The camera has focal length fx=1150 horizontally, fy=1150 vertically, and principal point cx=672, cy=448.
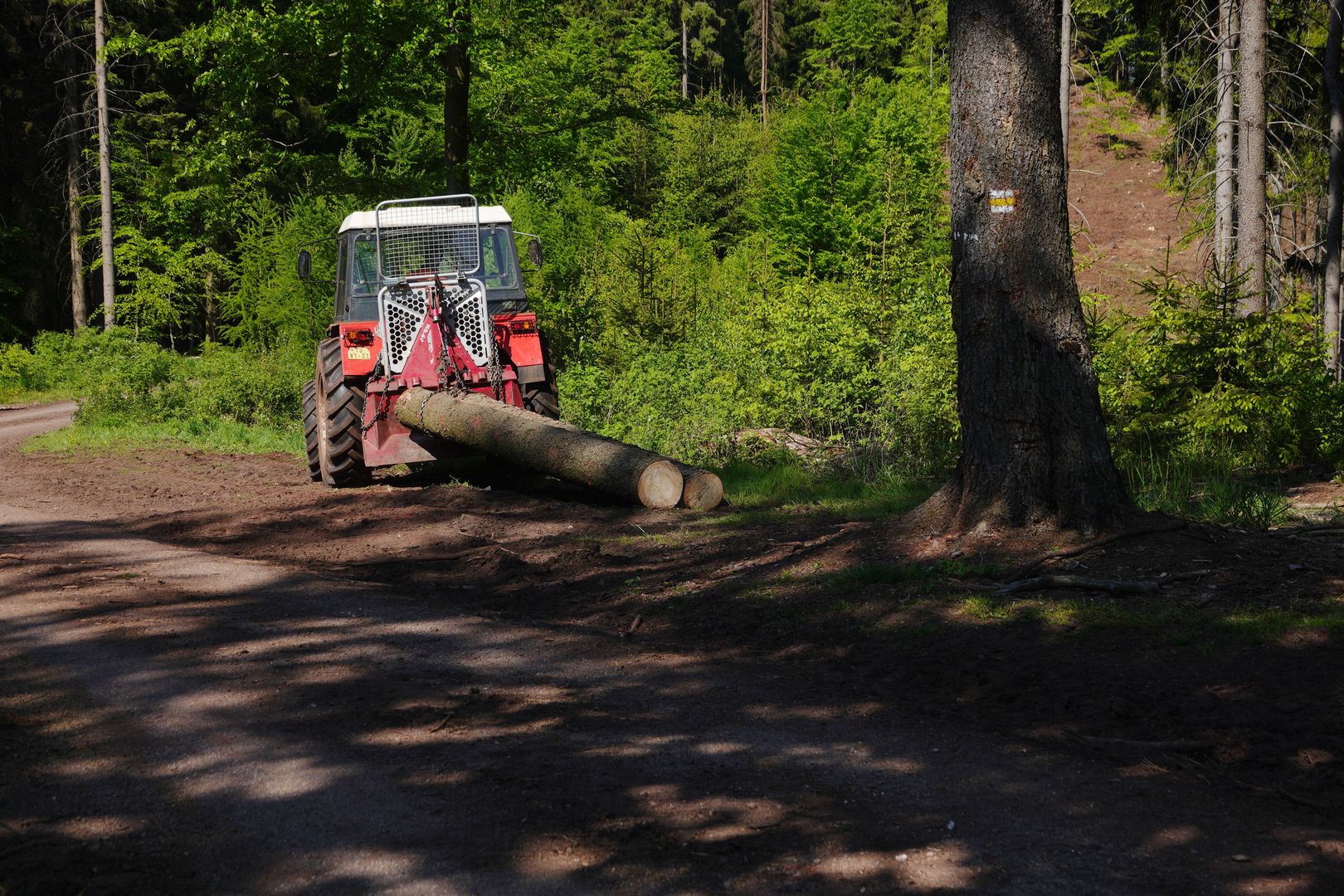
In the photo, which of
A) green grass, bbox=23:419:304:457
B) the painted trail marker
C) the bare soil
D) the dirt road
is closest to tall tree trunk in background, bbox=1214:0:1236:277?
the painted trail marker

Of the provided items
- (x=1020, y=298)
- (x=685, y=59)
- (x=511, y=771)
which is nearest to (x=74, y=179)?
(x=1020, y=298)

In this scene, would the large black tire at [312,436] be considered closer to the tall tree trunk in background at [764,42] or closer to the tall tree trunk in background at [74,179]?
the tall tree trunk in background at [74,179]

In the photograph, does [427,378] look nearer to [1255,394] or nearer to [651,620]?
[651,620]

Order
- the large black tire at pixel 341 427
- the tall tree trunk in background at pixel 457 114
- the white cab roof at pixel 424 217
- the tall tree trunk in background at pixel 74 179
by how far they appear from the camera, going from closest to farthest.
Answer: the large black tire at pixel 341 427 → the white cab roof at pixel 424 217 → the tall tree trunk in background at pixel 457 114 → the tall tree trunk in background at pixel 74 179

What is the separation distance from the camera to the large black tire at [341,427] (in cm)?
1219

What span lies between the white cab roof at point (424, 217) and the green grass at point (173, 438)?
15.5 feet

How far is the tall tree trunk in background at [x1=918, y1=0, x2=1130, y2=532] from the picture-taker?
696 centimetres

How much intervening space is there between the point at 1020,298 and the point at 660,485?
411 cm

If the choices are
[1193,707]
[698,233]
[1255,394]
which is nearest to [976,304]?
[1193,707]

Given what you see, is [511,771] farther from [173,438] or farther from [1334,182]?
[1334,182]

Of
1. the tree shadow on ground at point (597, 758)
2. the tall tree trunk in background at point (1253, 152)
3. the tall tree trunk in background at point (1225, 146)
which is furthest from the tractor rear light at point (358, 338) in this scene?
the tall tree trunk in background at point (1225, 146)

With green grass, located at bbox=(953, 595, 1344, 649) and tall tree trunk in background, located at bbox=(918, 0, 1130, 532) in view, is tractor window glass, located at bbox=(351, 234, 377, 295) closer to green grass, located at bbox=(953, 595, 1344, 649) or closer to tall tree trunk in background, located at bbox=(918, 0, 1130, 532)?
tall tree trunk in background, located at bbox=(918, 0, 1130, 532)

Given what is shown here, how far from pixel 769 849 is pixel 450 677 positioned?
7.80 feet

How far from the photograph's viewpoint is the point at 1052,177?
7.14 meters
